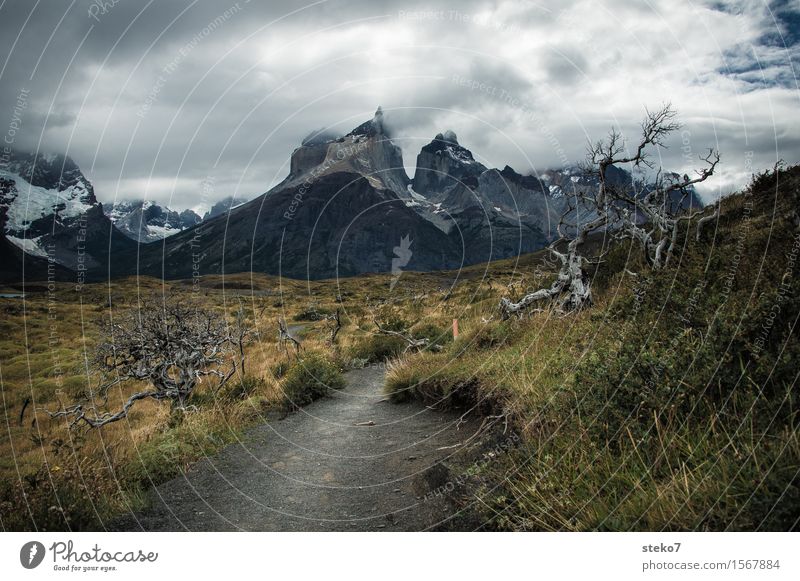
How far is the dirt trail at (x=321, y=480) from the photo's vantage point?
4410 mm

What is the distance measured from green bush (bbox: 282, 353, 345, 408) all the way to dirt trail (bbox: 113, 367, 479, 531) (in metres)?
1.75

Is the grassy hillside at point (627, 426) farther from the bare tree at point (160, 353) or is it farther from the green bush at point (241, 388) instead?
the green bush at point (241, 388)

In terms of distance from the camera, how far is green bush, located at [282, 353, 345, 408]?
10625 mm

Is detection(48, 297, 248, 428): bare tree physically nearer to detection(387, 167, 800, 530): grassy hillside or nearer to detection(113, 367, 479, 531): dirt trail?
detection(113, 367, 479, 531): dirt trail

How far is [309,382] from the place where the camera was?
11.4 metres

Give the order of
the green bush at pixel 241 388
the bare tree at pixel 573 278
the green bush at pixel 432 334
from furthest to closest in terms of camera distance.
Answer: the green bush at pixel 432 334 < the green bush at pixel 241 388 < the bare tree at pixel 573 278

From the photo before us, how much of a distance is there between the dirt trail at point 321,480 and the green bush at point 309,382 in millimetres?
1747

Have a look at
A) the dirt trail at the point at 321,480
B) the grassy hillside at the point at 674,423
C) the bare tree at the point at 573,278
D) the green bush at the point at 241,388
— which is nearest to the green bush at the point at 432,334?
the bare tree at the point at 573,278

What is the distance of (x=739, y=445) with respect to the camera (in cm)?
278

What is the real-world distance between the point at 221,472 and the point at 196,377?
465cm

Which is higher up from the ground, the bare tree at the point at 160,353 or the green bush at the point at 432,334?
the bare tree at the point at 160,353

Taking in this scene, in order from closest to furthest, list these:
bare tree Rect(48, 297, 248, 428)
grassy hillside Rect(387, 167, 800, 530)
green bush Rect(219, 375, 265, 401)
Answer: grassy hillside Rect(387, 167, 800, 530)
bare tree Rect(48, 297, 248, 428)
green bush Rect(219, 375, 265, 401)

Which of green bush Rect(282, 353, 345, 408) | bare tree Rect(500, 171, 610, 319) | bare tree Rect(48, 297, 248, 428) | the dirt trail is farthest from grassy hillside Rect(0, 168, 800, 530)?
green bush Rect(282, 353, 345, 408)

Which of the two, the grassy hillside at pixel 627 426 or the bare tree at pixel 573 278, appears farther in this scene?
the bare tree at pixel 573 278
